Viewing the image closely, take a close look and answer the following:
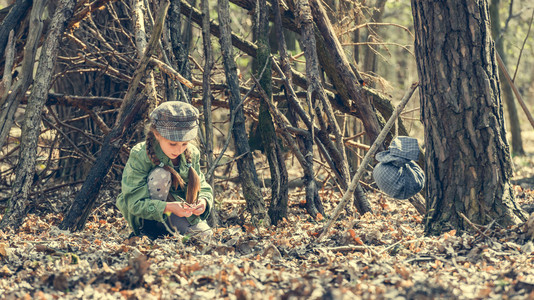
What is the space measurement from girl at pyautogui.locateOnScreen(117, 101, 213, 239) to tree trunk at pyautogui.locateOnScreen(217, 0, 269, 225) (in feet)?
2.49

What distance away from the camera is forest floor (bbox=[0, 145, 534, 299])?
2.76 metres

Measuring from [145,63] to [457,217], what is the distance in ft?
9.25

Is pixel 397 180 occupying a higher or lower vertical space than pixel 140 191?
higher

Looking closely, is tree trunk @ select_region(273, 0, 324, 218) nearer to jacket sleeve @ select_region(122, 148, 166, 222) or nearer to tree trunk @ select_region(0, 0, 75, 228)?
jacket sleeve @ select_region(122, 148, 166, 222)

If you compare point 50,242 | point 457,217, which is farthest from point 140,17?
point 457,217

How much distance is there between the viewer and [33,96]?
15.7 ft

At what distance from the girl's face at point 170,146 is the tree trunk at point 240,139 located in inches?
40.3

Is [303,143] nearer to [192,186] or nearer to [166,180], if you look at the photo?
[192,186]

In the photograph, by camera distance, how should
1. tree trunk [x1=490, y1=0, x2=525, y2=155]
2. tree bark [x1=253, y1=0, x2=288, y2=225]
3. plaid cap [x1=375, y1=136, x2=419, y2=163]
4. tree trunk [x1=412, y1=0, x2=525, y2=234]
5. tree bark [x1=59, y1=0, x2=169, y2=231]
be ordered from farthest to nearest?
tree trunk [x1=490, y1=0, x2=525, y2=155]
tree bark [x1=253, y1=0, x2=288, y2=225]
tree bark [x1=59, y1=0, x2=169, y2=231]
plaid cap [x1=375, y1=136, x2=419, y2=163]
tree trunk [x1=412, y1=0, x2=525, y2=234]

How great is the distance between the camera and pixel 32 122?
475cm

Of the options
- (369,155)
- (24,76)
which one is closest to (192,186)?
(369,155)

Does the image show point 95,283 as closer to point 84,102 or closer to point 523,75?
point 84,102

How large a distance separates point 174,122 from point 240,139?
1250mm

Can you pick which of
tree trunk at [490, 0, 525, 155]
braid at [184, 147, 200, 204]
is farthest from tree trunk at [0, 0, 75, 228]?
tree trunk at [490, 0, 525, 155]
